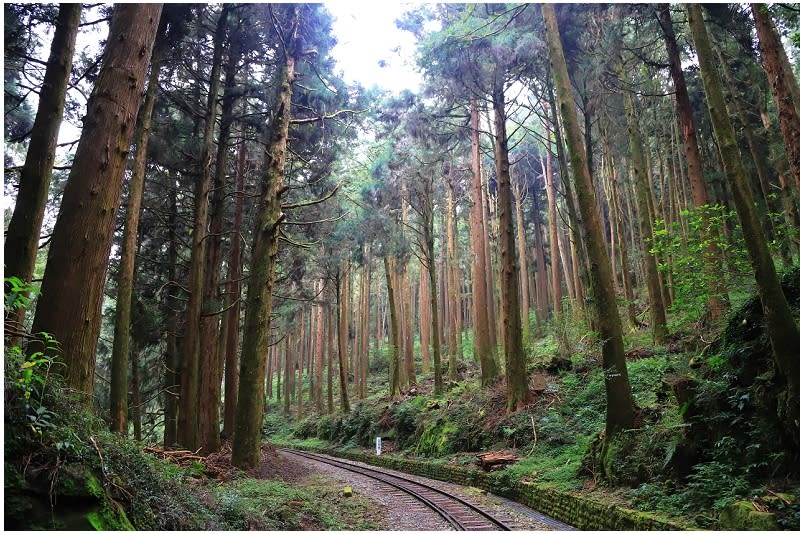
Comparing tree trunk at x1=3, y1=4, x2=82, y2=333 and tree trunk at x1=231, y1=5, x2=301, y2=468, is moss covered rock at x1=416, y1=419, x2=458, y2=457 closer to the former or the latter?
tree trunk at x1=231, y1=5, x2=301, y2=468

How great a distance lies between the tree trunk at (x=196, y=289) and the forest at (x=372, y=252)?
5 cm

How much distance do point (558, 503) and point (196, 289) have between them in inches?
327

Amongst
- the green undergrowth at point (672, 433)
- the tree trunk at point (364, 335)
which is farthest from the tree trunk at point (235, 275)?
the tree trunk at point (364, 335)

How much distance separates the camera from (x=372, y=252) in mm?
21688

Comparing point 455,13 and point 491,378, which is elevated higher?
point 455,13

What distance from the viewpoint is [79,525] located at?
9.98 feet

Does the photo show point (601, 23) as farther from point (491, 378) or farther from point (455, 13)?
point (491, 378)

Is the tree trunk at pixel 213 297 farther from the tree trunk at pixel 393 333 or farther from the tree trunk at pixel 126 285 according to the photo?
the tree trunk at pixel 393 333

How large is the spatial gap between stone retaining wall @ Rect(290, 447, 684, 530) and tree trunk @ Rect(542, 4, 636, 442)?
1.32 meters

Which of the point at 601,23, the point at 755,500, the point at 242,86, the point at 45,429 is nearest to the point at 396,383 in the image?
the point at 242,86

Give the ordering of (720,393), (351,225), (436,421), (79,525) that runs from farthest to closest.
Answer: (351,225) < (436,421) < (720,393) < (79,525)

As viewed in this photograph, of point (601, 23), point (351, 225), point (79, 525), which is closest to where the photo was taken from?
point (79, 525)

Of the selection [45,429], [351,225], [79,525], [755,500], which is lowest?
[755,500]

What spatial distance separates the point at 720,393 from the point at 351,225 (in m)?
15.4
